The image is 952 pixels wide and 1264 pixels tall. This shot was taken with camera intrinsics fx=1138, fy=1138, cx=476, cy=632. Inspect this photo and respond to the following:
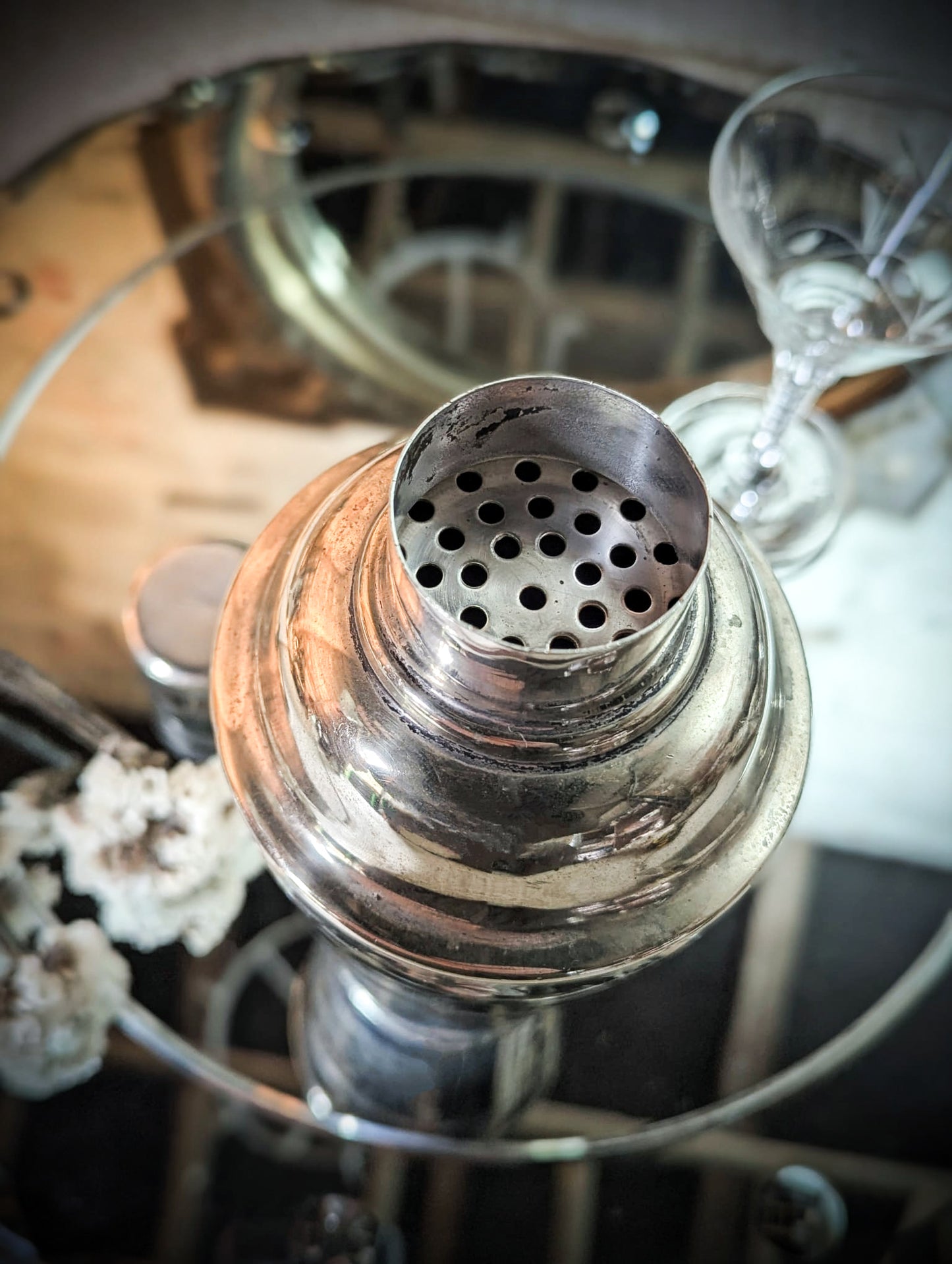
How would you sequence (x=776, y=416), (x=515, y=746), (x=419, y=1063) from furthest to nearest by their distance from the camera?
(x=776, y=416) < (x=419, y=1063) < (x=515, y=746)

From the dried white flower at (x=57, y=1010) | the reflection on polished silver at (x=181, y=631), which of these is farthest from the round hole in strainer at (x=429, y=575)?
the dried white flower at (x=57, y=1010)

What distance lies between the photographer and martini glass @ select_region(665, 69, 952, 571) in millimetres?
827

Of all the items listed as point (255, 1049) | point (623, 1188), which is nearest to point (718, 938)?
point (623, 1188)

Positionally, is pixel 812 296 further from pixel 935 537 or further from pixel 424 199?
pixel 424 199

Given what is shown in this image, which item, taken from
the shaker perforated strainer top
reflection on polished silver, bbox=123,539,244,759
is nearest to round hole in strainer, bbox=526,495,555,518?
the shaker perforated strainer top

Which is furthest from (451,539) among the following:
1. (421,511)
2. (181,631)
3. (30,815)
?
(30,815)

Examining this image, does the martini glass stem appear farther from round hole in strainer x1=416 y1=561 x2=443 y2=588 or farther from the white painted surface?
round hole in strainer x1=416 y1=561 x2=443 y2=588

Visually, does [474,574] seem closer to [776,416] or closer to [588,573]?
[588,573]

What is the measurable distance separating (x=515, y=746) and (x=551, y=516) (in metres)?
0.11

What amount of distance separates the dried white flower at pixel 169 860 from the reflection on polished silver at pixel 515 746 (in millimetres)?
256

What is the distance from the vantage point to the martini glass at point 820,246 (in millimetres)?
827

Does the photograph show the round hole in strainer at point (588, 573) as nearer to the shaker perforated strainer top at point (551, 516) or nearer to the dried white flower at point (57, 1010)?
the shaker perforated strainer top at point (551, 516)

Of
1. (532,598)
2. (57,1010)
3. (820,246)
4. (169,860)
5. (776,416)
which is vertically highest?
(820,246)

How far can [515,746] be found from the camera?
449mm
